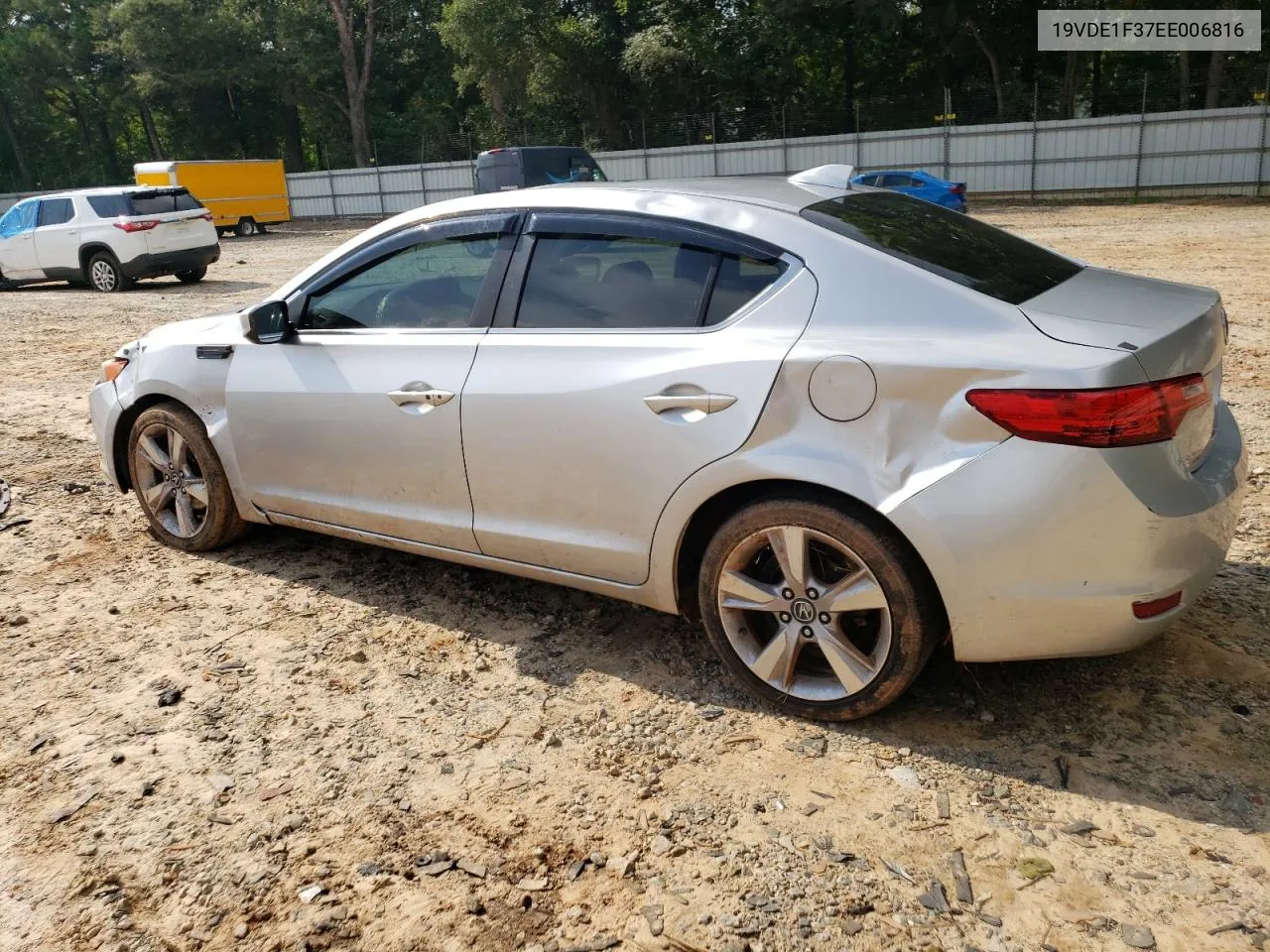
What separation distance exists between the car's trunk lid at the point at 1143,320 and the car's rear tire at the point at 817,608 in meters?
0.75

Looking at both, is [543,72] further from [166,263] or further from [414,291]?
[414,291]

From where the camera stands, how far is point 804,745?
313 centimetres

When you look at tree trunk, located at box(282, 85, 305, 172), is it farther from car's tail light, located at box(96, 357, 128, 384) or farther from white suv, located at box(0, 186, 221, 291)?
car's tail light, located at box(96, 357, 128, 384)

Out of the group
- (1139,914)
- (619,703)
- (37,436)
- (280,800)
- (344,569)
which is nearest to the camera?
(1139,914)

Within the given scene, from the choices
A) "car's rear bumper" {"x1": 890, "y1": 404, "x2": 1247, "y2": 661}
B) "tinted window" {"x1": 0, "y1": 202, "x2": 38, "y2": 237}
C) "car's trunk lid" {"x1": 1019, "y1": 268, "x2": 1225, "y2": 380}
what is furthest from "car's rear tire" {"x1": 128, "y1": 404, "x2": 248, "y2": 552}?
"tinted window" {"x1": 0, "y1": 202, "x2": 38, "y2": 237}

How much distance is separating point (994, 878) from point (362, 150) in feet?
153

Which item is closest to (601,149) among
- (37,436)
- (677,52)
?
(677,52)

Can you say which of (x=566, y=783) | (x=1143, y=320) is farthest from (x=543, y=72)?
(x=566, y=783)

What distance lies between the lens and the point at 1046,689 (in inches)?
132

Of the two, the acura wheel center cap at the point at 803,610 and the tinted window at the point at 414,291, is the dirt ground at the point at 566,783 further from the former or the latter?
the tinted window at the point at 414,291

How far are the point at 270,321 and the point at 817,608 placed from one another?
8.29 ft

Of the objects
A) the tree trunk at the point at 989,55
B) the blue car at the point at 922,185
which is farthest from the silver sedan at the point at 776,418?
the tree trunk at the point at 989,55

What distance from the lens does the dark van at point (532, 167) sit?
75.7 ft

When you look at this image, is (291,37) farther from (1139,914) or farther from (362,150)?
(1139,914)
